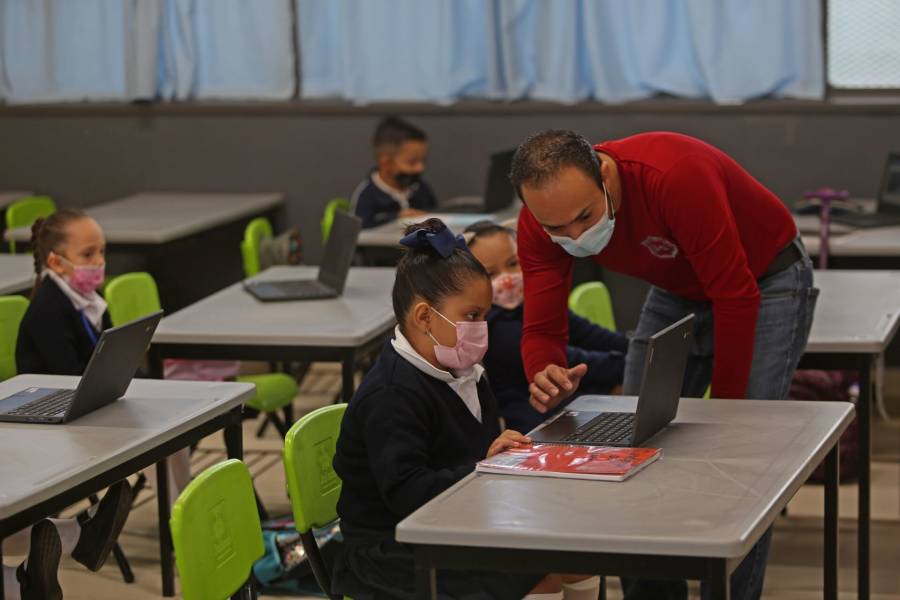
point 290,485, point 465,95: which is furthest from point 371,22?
point 290,485

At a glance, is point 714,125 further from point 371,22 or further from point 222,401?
point 222,401

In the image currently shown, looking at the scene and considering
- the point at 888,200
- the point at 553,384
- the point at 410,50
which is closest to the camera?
the point at 553,384

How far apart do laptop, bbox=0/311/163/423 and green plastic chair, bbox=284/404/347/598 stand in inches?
17.9

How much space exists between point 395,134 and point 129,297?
2.08 meters

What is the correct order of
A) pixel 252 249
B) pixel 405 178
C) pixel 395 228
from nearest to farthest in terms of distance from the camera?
1. pixel 252 249
2. pixel 395 228
3. pixel 405 178

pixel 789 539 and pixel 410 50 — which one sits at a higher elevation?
pixel 410 50

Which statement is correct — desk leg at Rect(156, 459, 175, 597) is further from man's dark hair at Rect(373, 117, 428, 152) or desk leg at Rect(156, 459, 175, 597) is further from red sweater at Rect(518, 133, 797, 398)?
man's dark hair at Rect(373, 117, 428, 152)

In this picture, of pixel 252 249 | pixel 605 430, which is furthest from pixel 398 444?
pixel 252 249

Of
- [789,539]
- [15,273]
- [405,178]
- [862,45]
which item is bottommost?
[789,539]

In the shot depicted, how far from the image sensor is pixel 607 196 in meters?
2.81

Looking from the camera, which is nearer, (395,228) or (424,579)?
(424,579)

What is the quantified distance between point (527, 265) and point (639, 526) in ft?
3.43

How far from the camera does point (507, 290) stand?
3.70m

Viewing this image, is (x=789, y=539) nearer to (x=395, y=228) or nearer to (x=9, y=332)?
(x=395, y=228)
